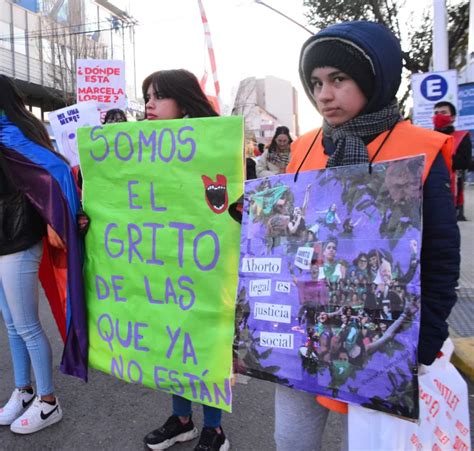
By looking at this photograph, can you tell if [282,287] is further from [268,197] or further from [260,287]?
[268,197]

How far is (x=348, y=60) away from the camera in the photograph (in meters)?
1.29

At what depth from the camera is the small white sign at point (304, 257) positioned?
1305 mm

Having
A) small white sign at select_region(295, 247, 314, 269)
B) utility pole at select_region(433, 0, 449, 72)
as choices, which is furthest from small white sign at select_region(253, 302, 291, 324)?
utility pole at select_region(433, 0, 449, 72)

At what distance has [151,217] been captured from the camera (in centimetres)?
205

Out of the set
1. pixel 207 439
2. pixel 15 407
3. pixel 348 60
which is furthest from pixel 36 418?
pixel 348 60

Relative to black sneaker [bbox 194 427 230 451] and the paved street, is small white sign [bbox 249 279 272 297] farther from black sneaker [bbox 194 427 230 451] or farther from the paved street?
the paved street

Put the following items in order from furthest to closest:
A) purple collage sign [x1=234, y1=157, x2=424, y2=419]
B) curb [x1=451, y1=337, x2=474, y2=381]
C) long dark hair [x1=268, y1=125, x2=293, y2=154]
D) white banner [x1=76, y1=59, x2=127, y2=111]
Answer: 1. white banner [x1=76, y1=59, x2=127, y2=111]
2. long dark hair [x1=268, y1=125, x2=293, y2=154]
3. curb [x1=451, y1=337, x2=474, y2=381]
4. purple collage sign [x1=234, y1=157, x2=424, y2=419]

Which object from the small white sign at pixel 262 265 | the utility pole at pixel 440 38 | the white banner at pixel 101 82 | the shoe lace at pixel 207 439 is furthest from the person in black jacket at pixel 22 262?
the utility pole at pixel 440 38

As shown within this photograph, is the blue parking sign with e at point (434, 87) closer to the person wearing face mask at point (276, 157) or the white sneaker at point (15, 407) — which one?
the person wearing face mask at point (276, 157)

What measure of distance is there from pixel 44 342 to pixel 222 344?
120cm

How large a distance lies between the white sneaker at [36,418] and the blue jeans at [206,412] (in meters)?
0.74

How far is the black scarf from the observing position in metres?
1.30

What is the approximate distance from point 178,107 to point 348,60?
1122 mm

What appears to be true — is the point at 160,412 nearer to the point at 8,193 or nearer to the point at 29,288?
the point at 29,288
